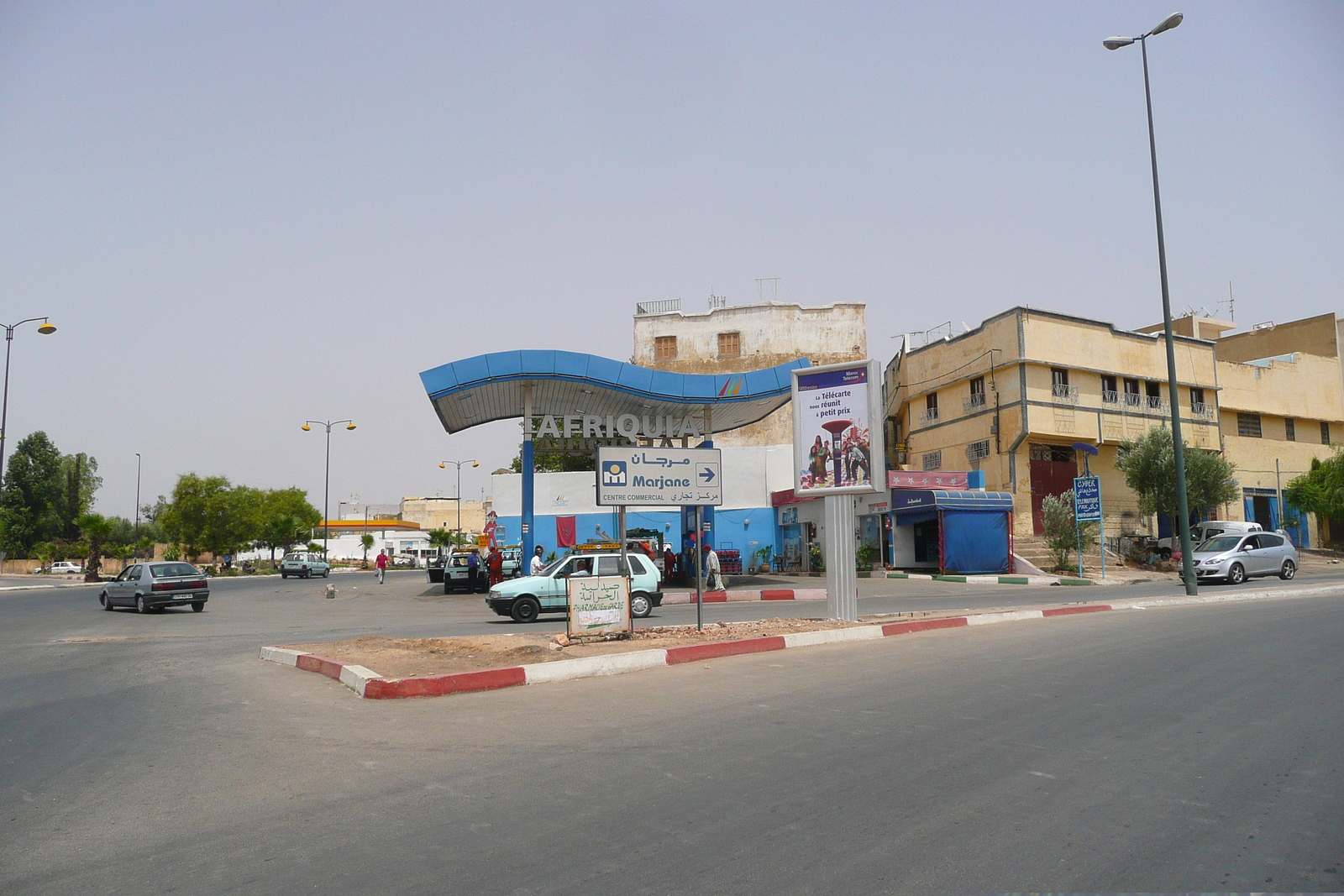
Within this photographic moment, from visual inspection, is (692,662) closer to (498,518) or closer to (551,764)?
(551,764)

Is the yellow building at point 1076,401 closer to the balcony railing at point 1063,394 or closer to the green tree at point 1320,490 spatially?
the balcony railing at point 1063,394

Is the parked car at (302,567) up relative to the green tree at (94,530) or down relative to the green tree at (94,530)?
down

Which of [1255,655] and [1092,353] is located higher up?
[1092,353]

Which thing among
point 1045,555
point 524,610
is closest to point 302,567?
point 524,610

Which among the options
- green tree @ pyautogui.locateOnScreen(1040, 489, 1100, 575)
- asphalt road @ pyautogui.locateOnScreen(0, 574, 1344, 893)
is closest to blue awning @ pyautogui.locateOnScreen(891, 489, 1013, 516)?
green tree @ pyautogui.locateOnScreen(1040, 489, 1100, 575)

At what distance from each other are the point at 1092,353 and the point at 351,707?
42.5 m

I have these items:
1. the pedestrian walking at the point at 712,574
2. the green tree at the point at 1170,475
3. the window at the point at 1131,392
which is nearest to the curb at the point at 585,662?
the pedestrian walking at the point at 712,574

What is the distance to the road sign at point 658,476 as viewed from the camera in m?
14.7

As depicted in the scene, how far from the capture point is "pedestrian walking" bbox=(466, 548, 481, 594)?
34.0m

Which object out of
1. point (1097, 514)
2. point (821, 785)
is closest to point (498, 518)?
point (1097, 514)

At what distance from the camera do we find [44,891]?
4152mm

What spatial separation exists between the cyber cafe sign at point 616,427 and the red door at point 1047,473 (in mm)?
19813

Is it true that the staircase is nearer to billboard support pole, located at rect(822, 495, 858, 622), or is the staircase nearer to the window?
the window

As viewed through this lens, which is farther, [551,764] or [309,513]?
[309,513]
